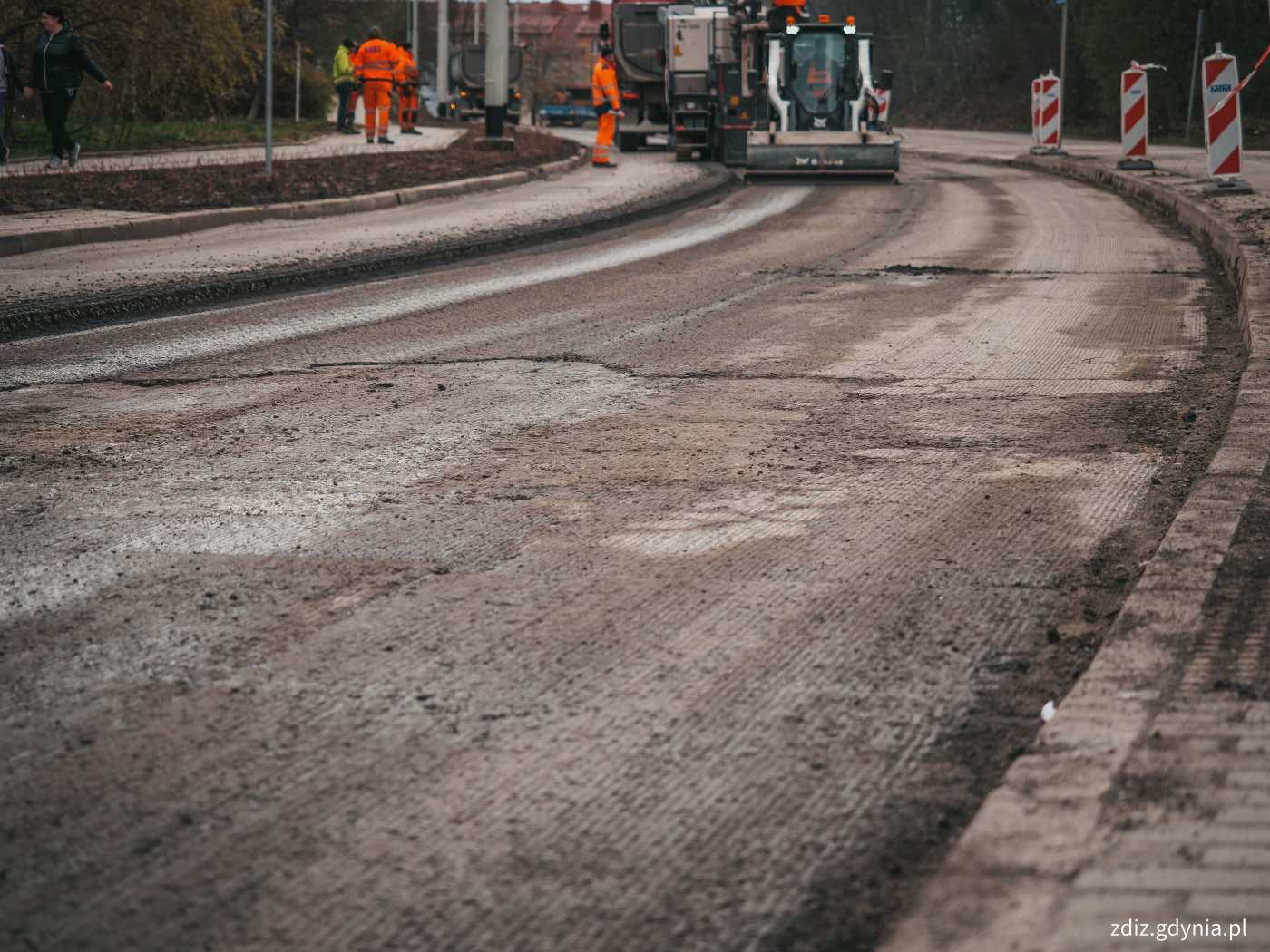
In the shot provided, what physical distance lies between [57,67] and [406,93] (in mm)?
14904

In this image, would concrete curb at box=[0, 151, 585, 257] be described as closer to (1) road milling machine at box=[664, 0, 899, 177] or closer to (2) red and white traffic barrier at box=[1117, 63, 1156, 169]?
(1) road milling machine at box=[664, 0, 899, 177]

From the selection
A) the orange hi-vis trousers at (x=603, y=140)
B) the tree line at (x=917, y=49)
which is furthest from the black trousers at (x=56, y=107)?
the orange hi-vis trousers at (x=603, y=140)

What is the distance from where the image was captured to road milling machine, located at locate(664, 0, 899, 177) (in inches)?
914

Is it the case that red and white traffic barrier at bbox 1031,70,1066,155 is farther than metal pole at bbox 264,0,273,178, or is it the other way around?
red and white traffic barrier at bbox 1031,70,1066,155

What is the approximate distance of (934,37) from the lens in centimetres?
6500

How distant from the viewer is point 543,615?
425 cm

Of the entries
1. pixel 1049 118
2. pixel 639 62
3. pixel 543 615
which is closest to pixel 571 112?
pixel 639 62

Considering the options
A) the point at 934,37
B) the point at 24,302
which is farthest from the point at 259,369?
the point at 934,37

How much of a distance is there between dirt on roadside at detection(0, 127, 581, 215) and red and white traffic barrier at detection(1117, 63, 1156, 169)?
855 cm

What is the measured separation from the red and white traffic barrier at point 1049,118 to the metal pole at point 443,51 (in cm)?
1907

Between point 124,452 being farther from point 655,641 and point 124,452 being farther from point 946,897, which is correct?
point 946,897

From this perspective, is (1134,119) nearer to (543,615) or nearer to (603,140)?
(603,140)

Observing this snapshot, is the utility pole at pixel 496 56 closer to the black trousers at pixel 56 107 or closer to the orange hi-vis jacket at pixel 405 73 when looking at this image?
the orange hi-vis jacket at pixel 405 73

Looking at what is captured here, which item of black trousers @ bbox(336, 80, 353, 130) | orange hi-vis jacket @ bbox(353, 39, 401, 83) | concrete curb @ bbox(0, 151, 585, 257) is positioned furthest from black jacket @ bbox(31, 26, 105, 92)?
black trousers @ bbox(336, 80, 353, 130)
